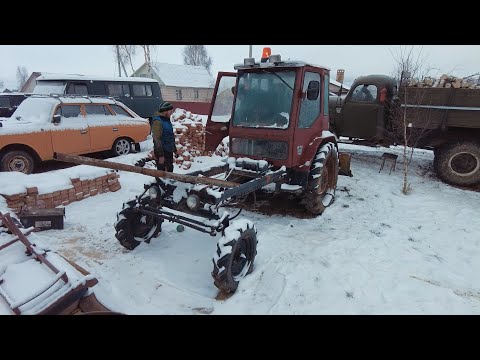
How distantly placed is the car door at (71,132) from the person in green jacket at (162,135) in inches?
136

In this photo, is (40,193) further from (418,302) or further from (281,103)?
(418,302)

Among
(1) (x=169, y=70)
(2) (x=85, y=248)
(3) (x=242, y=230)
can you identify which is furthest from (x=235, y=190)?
(1) (x=169, y=70)

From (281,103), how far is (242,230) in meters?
2.45

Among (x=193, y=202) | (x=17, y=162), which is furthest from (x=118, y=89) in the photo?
(x=193, y=202)

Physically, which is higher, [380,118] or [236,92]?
[236,92]

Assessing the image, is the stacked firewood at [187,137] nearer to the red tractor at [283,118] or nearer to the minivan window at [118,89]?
the red tractor at [283,118]

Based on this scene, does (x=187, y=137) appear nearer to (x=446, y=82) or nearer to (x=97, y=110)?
(x=97, y=110)

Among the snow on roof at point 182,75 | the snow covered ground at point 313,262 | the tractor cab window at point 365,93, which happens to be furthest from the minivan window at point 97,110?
the snow on roof at point 182,75

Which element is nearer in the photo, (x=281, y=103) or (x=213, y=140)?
(x=281, y=103)

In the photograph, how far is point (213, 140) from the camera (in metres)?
5.85

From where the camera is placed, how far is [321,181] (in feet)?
18.1

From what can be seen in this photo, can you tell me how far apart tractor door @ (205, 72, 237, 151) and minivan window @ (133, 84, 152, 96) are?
8389 mm

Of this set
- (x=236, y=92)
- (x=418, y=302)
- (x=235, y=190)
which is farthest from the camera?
(x=236, y=92)

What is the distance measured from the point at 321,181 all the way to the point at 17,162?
21.6 ft
